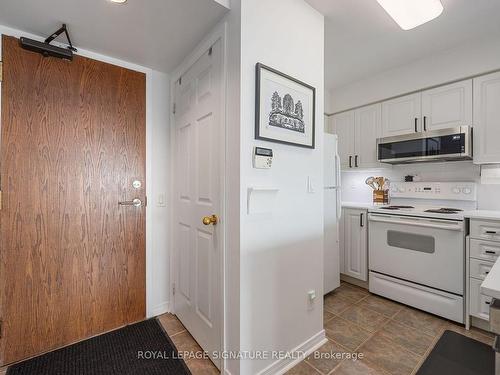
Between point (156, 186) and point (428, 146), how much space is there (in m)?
2.67

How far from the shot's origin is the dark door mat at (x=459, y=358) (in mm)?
1470

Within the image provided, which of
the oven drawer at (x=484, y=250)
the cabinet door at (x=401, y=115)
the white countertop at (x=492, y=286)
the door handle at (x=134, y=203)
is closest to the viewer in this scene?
the white countertop at (x=492, y=286)

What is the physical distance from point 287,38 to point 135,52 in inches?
45.8

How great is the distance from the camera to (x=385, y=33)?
2055 mm

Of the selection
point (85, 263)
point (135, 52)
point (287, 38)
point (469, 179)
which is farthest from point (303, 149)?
point (469, 179)

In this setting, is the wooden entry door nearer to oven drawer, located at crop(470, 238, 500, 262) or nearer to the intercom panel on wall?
the intercom panel on wall

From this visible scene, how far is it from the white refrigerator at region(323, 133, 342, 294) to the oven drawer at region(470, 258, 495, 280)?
1076mm

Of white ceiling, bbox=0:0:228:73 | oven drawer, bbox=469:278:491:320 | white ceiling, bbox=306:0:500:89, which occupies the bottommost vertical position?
oven drawer, bbox=469:278:491:320

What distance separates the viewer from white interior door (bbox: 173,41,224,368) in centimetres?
151

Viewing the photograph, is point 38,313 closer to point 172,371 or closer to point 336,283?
point 172,371

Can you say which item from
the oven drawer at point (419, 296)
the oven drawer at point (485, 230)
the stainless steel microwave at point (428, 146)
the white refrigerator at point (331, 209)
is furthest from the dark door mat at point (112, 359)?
the stainless steel microwave at point (428, 146)

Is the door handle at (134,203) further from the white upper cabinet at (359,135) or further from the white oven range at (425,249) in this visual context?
the white upper cabinet at (359,135)

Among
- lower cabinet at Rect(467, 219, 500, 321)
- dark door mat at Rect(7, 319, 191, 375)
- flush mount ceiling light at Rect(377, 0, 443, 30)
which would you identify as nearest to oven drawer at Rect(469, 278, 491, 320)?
lower cabinet at Rect(467, 219, 500, 321)

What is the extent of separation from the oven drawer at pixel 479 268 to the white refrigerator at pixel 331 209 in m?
1.08
